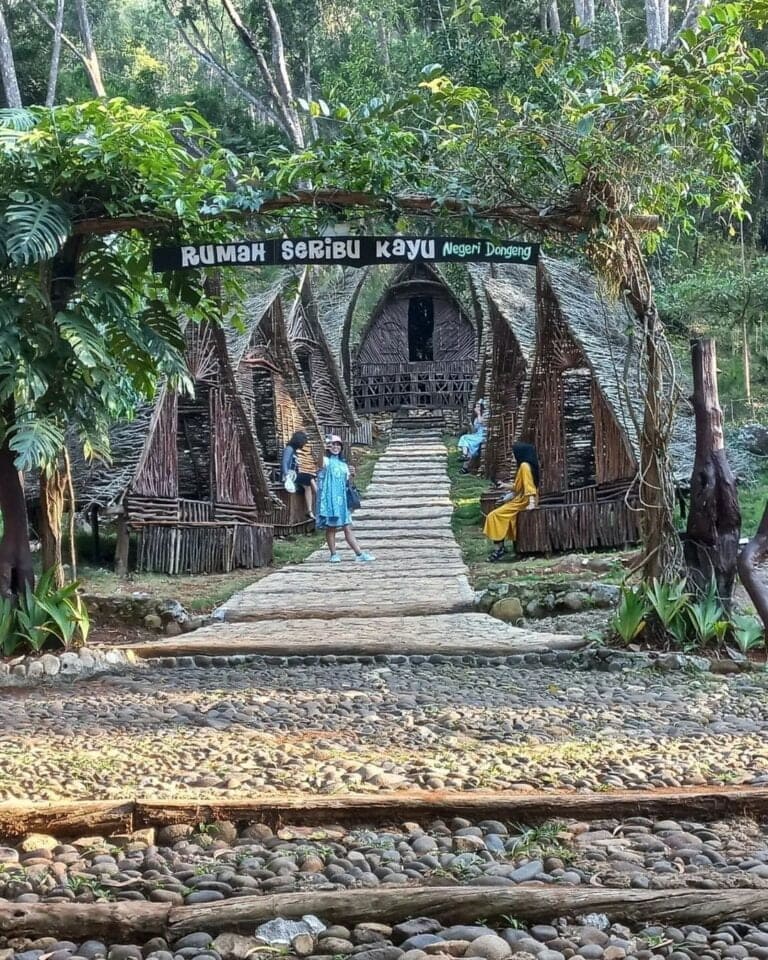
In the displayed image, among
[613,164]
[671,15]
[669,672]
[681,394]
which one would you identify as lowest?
[669,672]

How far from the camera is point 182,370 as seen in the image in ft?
22.4

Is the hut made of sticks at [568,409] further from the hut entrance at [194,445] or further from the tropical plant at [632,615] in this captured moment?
the hut entrance at [194,445]

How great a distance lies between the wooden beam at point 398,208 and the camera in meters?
6.36

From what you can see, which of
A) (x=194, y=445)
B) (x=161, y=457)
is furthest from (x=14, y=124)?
(x=194, y=445)

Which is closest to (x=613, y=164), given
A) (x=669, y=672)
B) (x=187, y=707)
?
(x=669, y=672)

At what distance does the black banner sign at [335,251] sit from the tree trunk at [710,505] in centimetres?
171

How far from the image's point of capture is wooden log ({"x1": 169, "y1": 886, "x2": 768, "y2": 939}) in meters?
2.51

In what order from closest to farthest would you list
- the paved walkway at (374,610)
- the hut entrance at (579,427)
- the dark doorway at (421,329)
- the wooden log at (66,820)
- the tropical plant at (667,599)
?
the wooden log at (66,820) → the tropical plant at (667,599) → the paved walkway at (374,610) → the hut entrance at (579,427) → the dark doorway at (421,329)

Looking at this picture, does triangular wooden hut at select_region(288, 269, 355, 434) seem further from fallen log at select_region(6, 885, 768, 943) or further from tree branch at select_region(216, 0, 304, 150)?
fallen log at select_region(6, 885, 768, 943)

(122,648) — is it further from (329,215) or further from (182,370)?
(329,215)

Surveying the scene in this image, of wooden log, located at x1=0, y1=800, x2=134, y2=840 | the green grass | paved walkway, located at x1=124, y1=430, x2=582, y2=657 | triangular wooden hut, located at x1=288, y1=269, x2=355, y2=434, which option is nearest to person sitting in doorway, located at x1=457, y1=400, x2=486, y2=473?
triangular wooden hut, located at x1=288, y1=269, x2=355, y2=434

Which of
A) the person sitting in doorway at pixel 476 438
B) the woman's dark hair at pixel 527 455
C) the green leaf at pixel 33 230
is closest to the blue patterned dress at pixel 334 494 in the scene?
the woman's dark hair at pixel 527 455

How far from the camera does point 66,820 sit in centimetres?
322

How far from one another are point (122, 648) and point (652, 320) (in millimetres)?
4261
